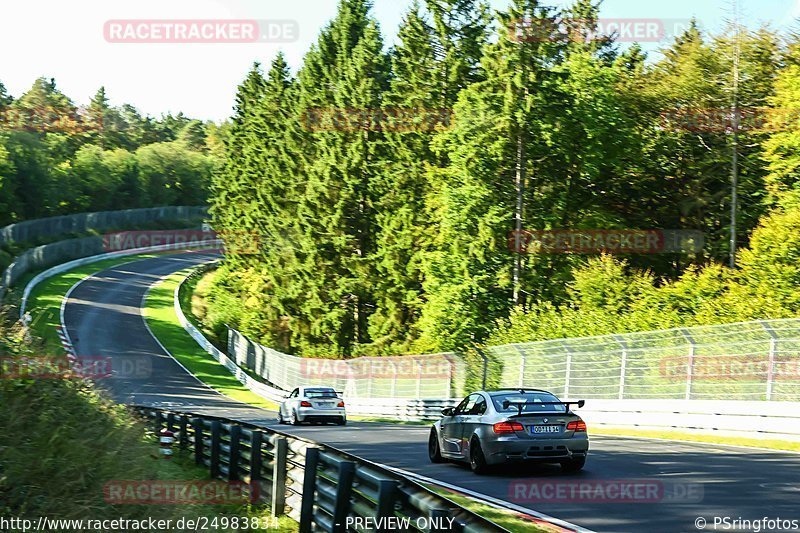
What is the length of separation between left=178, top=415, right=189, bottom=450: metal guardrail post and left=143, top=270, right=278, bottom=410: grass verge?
32157 mm

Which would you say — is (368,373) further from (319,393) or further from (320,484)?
(320,484)

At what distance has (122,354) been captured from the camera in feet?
222

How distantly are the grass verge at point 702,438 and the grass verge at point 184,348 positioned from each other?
2993cm

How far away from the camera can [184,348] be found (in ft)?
245

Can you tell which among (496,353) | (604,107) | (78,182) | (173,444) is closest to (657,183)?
(604,107)

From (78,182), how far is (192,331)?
52799mm

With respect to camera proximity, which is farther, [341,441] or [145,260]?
[145,260]

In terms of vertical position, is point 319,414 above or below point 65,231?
below

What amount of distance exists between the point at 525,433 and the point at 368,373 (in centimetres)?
3423

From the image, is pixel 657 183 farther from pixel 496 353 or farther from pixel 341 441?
pixel 341 441

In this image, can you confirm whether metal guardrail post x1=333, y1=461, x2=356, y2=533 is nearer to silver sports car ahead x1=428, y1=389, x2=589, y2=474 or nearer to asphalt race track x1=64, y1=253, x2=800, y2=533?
asphalt race track x1=64, y1=253, x2=800, y2=533

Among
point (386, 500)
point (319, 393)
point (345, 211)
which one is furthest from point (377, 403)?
point (386, 500)

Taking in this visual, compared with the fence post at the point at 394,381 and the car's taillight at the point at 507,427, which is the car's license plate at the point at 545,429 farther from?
the fence post at the point at 394,381

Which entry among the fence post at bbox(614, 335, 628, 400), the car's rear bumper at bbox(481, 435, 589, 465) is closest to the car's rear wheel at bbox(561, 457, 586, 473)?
the car's rear bumper at bbox(481, 435, 589, 465)
